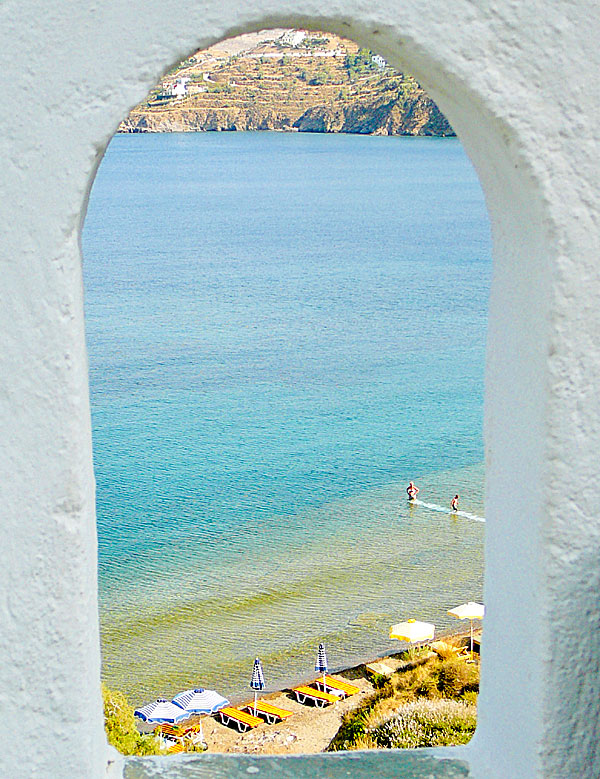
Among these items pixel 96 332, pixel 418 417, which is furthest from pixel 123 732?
pixel 96 332

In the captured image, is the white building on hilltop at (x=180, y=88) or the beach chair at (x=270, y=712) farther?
the white building on hilltop at (x=180, y=88)

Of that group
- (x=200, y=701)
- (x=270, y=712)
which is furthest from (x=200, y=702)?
(x=270, y=712)

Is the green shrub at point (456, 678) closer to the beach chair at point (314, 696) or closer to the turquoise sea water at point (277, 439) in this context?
the beach chair at point (314, 696)

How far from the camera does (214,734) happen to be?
46.4 ft

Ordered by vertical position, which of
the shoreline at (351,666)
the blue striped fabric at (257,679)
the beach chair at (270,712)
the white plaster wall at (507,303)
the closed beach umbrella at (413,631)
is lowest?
the shoreline at (351,666)

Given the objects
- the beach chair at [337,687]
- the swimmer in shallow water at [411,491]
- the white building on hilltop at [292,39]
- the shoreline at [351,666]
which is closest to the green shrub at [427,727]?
the beach chair at [337,687]

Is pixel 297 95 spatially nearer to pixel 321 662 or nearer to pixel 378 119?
pixel 378 119

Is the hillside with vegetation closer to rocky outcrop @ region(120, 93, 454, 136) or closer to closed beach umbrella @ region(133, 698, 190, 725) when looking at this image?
rocky outcrop @ region(120, 93, 454, 136)

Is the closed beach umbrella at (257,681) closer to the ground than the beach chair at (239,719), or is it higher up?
higher up

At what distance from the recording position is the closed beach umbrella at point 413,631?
16.2m

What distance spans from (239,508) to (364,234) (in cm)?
3135

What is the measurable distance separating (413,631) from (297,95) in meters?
95.6

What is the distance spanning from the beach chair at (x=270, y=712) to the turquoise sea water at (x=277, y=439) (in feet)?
4.18

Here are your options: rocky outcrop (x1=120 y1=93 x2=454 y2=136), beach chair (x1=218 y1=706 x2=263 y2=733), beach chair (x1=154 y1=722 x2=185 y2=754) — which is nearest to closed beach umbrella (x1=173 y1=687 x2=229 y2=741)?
beach chair (x1=218 y1=706 x2=263 y2=733)
